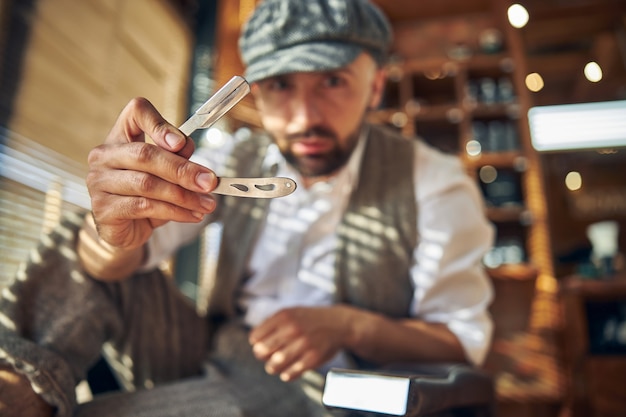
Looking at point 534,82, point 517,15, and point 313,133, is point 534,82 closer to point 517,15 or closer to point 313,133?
point 517,15

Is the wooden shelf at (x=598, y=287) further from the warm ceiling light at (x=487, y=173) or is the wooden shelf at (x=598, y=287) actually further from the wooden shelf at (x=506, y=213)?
the warm ceiling light at (x=487, y=173)

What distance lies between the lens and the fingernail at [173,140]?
1.90 ft

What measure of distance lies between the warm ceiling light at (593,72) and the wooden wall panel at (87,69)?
2789mm

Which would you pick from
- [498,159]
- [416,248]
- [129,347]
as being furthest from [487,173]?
[129,347]

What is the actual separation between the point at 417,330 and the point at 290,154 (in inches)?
18.6

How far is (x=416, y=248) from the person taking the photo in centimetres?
113

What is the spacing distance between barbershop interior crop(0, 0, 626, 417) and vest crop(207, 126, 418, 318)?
0.91 m

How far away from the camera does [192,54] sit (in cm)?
304

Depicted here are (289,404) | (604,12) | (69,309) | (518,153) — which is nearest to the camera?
(69,309)

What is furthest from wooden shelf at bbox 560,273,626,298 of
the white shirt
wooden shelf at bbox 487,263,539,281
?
the white shirt

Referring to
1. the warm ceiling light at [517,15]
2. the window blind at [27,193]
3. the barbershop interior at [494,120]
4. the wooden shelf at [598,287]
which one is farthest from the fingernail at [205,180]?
the warm ceiling light at [517,15]

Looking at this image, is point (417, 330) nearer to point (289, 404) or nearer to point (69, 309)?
point (289, 404)

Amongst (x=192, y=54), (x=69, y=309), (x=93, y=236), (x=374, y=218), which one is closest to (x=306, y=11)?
(x=374, y=218)

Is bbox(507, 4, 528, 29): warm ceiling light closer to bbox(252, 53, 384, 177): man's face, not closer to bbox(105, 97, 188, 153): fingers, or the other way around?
bbox(252, 53, 384, 177): man's face
